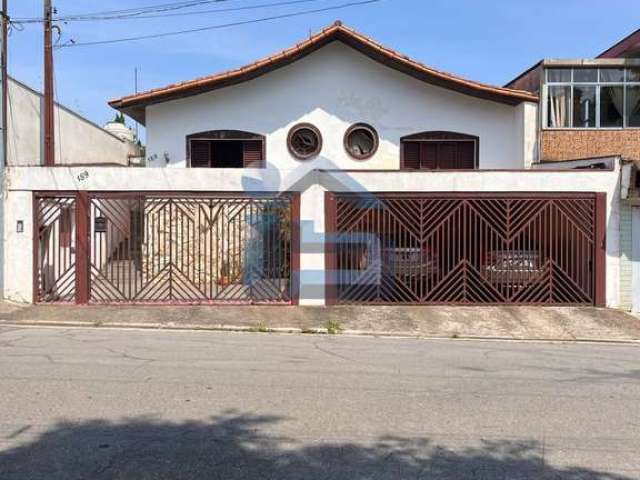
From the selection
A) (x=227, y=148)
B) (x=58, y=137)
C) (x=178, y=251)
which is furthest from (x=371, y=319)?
(x=58, y=137)

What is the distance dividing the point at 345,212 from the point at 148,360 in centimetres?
607

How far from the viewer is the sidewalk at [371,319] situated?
10.9 metres

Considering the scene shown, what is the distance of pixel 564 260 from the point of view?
12836 mm

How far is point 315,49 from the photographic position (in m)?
16.9

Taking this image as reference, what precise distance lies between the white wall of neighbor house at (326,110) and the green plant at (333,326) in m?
6.56

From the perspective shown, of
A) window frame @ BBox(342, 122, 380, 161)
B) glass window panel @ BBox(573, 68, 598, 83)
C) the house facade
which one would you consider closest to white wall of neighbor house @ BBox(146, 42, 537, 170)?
window frame @ BBox(342, 122, 380, 161)

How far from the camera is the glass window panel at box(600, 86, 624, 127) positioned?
1731cm

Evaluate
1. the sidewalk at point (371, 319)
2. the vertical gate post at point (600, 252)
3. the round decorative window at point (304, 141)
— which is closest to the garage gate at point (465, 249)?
the vertical gate post at point (600, 252)

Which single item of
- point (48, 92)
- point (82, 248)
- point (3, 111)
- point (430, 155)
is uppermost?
point (48, 92)

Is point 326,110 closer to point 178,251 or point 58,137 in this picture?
point 178,251

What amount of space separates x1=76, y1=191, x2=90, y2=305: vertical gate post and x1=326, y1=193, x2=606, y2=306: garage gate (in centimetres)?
488

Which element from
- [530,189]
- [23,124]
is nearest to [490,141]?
[530,189]

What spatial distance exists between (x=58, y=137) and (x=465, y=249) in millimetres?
12866

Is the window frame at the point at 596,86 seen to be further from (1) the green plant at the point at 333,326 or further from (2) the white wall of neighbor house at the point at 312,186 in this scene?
(1) the green plant at the point at 333,326
